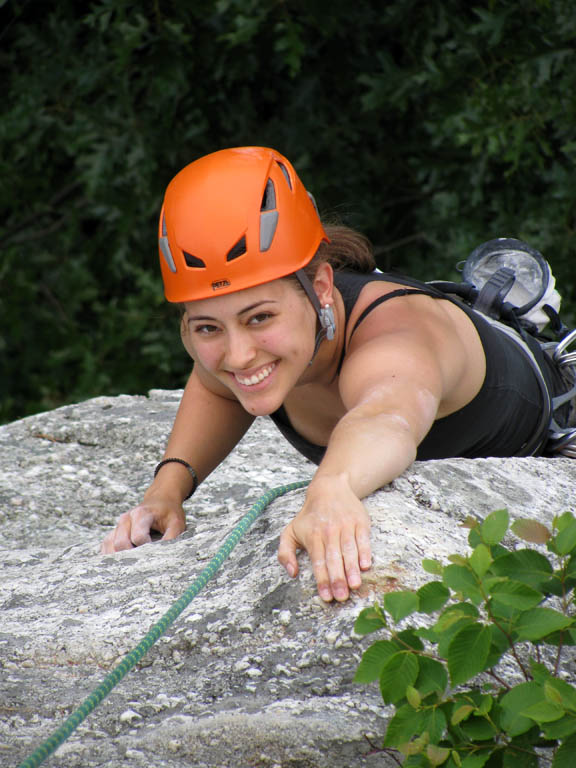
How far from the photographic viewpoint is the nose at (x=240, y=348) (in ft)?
6.93

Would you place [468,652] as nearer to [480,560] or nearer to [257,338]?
[480,560]

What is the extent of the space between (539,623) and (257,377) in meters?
1.10

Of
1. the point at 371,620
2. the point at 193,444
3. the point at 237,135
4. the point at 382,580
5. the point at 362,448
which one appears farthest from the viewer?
the point at 237,135

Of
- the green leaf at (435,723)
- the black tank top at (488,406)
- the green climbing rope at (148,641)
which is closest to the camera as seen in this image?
the green leaf at (435,723)

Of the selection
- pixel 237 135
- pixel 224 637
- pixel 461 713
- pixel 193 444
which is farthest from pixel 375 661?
pixel 237 135

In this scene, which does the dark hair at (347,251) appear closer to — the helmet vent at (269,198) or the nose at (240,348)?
the helmet vent at (269,198)

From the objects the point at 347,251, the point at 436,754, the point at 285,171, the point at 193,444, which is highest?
the point at 285,171

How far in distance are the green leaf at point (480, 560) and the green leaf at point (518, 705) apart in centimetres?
15

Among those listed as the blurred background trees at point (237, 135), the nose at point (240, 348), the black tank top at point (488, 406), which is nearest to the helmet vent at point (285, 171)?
the black tank top at point (488, 406)

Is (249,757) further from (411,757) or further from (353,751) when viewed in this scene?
(411,757)

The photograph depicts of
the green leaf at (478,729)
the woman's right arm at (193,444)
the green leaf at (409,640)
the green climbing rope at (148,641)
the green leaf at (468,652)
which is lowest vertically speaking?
the woman's right arm at (193,444)

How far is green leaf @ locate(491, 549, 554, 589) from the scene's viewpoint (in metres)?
1.28

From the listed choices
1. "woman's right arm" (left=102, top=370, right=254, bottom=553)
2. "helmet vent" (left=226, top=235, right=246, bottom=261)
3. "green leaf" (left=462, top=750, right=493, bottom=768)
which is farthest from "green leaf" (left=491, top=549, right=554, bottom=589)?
"woman's right arm" (left=102, top=370, right=254, bottom=553)

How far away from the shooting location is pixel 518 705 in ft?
3.91
